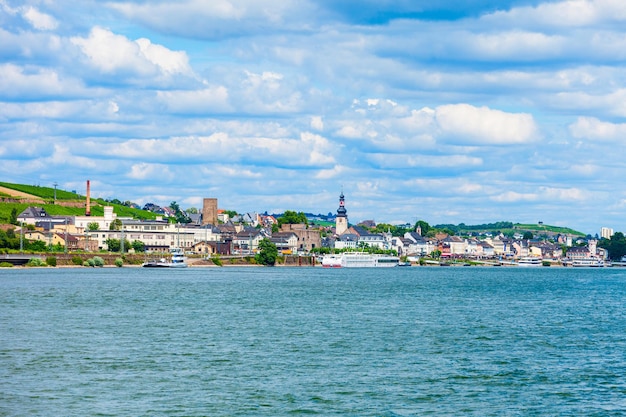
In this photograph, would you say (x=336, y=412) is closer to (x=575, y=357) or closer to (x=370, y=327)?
(x=575, y=357)

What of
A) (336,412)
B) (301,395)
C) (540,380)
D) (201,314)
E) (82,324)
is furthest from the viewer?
(201,314)

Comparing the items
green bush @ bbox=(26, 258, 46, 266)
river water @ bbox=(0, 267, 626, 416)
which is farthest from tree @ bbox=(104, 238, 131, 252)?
river water @ bbox=(0, 267, 626, 416)

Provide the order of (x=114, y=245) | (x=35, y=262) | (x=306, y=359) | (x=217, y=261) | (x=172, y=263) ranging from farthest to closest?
(x=217, y=261), (x=114, y=245), (x=172, y=263), (x=35, y=262), (x=306, y=359)

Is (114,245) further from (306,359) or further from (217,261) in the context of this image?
(306,359)

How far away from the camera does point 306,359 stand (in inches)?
1578

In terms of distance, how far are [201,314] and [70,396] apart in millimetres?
31829

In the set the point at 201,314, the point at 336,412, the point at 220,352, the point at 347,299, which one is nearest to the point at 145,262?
the point at 347,299

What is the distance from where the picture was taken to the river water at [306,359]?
3038 cm

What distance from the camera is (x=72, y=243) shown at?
197125mm

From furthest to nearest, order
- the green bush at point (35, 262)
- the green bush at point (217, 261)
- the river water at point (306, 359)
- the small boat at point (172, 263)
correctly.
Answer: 1. the green bush at point (217, 261)
2. the small boat at point (172, 263)
3. the green bush at point (35, 262)
4. the river water at point (306, 359)

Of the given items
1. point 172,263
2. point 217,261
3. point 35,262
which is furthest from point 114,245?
point 35,262

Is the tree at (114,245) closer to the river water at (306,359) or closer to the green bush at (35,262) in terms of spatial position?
the green bush at (35,262)

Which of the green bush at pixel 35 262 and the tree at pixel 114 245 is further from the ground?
the tree at pixel 114 245

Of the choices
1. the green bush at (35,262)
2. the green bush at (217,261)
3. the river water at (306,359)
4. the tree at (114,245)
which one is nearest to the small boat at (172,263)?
the green bush at (217,261)
